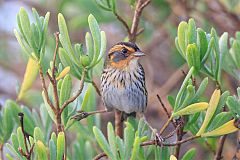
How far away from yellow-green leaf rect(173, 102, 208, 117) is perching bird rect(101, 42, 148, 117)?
2.73ft

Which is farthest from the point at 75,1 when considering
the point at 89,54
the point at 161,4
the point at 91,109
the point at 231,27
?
the point at 89,54

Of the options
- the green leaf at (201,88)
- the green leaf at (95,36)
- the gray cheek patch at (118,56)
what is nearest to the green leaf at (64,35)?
the green leaf at (95,36)

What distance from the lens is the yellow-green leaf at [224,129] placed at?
1.69 m

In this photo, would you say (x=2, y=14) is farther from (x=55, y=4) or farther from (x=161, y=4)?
(x=161, y=4)

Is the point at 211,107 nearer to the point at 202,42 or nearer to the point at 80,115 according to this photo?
the point at 202,42

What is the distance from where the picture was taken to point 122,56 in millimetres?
2652

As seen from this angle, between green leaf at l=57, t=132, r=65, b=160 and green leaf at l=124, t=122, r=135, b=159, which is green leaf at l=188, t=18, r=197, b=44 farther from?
green leaf at l=57, t=132, r=65, b=160

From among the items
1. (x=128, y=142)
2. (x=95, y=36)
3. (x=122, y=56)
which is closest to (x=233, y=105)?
(x=128, y=142)

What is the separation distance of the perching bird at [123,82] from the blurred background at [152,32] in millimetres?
241

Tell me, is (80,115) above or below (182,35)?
below

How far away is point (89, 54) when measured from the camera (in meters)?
1.74

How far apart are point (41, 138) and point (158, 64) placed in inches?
78.7

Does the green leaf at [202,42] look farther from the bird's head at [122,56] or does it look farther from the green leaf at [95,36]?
the bird's head at [122,56]

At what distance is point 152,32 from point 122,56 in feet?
2.86
